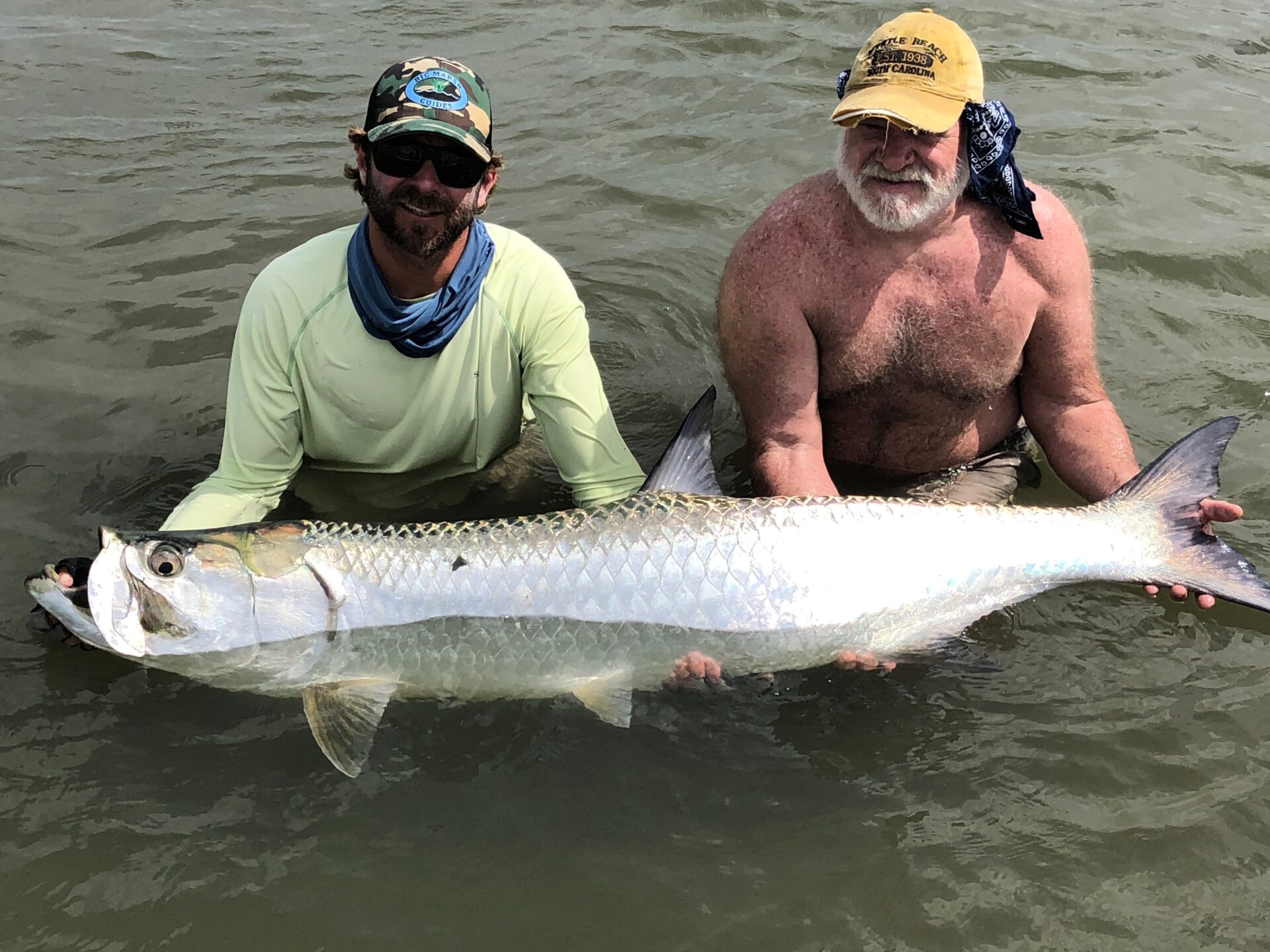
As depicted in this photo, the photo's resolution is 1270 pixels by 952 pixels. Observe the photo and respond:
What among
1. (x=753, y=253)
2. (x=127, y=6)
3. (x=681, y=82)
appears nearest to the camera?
(x=753, y=253)

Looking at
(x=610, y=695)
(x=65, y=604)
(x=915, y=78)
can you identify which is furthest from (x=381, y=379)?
(x=915, y=78)

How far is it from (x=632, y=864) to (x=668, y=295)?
3.85 meters

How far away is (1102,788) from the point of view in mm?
3672

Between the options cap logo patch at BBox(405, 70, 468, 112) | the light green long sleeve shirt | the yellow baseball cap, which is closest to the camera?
cap logo patch at BBox(405, 70, 468, 112)

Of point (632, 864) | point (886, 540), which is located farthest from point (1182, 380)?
point (632, 864)

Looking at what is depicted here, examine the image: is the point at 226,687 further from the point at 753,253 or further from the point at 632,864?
the point at 753,253

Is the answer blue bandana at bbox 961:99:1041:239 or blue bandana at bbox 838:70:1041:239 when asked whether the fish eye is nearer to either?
blue bandana at bbox 838:70:1041:239

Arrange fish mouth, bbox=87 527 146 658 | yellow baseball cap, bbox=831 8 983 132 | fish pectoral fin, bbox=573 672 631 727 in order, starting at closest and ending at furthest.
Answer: fish mouth, bbox=87 527 146 658 < fish pectoral fin, bbox=573 672 631 727 < yellow baseball cap, bbox=831 8 983 132

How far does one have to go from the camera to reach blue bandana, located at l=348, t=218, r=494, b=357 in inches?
153

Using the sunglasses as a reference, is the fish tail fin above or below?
below

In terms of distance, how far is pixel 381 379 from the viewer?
4066 millimetres

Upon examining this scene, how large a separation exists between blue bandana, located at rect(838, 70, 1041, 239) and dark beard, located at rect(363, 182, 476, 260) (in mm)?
1428

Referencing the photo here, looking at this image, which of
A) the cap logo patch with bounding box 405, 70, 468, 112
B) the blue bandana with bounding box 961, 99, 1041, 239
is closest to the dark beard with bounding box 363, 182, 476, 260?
the cap logo patch with bounding box 405, 70, 468, 112

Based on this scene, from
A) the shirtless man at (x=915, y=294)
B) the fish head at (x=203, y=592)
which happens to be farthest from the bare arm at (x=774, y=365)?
the fish head at (x=203, y=592)
